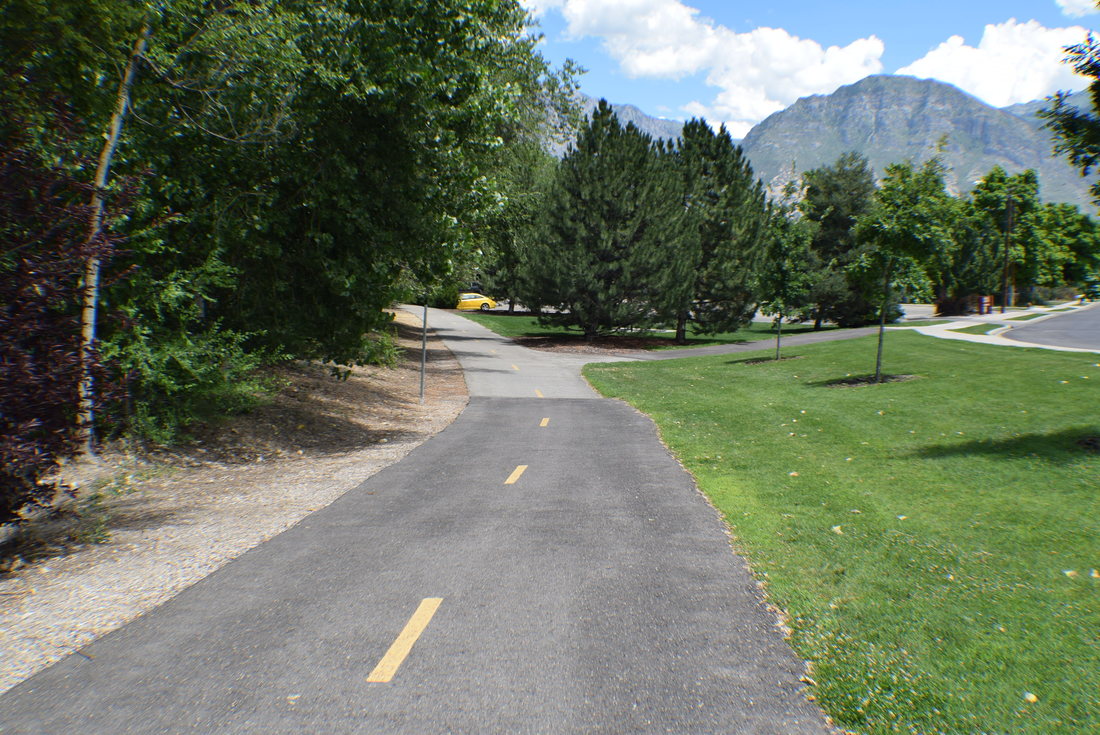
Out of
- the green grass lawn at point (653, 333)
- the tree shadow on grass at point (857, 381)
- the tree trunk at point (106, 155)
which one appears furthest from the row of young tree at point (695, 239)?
the tree trunk at point (106, 155)

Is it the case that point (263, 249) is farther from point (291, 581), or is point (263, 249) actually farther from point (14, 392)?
point (291, 581)

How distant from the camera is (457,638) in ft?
15.2

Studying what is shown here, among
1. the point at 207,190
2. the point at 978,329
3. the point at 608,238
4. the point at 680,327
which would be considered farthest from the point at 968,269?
the point at 207,190

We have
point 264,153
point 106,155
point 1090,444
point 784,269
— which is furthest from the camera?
point 784,269

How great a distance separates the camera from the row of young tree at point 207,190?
5895 mm

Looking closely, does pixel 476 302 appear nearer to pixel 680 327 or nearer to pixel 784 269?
pixel 680 327

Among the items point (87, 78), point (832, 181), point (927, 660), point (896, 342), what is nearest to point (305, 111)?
point (87, 78)

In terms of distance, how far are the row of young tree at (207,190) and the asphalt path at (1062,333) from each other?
23139mm

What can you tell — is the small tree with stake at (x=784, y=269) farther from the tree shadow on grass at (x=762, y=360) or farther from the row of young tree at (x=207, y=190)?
the row of young tree at (x=207, y=190)

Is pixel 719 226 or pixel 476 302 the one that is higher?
pixel 719 226

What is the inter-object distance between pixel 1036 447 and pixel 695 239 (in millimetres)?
30582

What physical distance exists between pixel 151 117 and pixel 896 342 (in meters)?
27.8

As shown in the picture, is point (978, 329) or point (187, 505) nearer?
point (187, 505)

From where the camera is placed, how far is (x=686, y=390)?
68.0 feet
